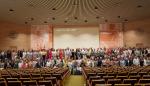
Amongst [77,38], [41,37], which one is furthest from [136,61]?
[41,37]

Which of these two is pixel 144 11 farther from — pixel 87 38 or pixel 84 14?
pixel 87 38

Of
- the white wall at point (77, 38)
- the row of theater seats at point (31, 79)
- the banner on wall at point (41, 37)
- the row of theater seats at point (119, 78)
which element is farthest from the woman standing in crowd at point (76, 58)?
the row of theater seats at point (119, 78)

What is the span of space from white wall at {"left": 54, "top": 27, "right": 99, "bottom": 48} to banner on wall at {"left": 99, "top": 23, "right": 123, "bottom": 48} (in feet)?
2.86

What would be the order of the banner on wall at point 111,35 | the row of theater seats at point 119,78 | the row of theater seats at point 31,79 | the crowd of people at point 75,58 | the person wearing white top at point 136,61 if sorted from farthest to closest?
1. the banner on wall at point 111,35
2. the crowd of people at point 75,58
3. the person wearing white top at point 136,61
4. the row of theater seats at point 119,78
5. the row of theater seats at point 31,79

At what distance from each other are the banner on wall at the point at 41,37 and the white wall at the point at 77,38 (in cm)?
90

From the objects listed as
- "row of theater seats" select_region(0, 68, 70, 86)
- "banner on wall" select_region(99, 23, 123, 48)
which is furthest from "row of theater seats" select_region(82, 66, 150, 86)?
"banner on wall" select_region(99, 23, 123, 48)

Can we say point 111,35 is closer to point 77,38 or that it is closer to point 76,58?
point 77,38

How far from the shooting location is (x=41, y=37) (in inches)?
1442

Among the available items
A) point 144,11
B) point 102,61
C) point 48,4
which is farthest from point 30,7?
point 144,11

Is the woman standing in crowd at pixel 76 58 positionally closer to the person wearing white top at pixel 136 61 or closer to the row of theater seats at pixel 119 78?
the person wearing white top at pixel 136 61

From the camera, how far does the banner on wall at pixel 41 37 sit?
36.5 metres

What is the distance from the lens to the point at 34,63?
2842 cm

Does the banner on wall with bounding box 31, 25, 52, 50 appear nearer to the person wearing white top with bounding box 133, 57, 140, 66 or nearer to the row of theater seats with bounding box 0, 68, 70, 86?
the person wearing white top with bounding box 133, 57, 140, 66

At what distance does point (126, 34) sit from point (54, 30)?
908 cm
